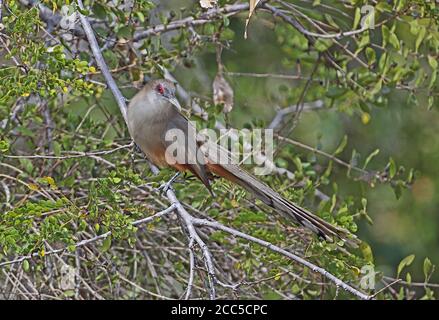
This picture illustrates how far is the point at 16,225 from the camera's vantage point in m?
2.74

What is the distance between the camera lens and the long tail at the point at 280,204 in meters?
3.01

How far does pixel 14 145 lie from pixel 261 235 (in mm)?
1073

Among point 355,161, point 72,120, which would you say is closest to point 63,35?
point 72,120

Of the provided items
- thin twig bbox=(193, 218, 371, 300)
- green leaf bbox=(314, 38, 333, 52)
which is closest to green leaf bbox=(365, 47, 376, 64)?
green leaf bbox=(314, 38, 333, 52)

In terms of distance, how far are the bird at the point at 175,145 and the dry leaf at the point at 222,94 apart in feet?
1.66

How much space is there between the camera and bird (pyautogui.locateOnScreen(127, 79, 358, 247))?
3098mm

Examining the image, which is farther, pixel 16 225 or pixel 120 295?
pixel 120 295

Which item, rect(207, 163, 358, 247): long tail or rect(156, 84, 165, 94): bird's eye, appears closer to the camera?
rect(207, 163, 358, 247): long tail

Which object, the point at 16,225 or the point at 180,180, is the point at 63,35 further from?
the point at 16,225

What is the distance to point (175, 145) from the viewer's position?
10.5 feet

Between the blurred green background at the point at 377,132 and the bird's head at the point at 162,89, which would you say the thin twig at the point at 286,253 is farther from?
the blurred green background at the point at 377,132

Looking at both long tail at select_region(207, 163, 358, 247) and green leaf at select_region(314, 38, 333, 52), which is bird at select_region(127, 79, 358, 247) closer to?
long tail at select_region(207, 163, 358, 247)

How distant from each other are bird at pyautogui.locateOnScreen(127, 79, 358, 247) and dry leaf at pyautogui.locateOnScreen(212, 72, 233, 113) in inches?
19.9

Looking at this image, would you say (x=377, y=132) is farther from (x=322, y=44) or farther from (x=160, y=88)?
(x=160, y=88)
